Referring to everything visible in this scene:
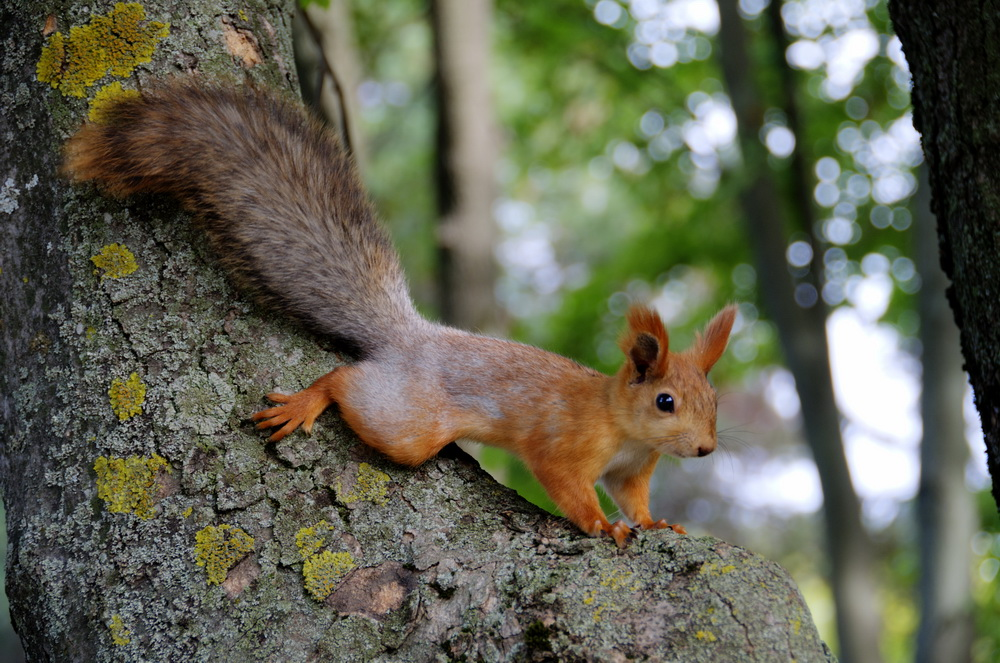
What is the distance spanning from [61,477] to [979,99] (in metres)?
1.89

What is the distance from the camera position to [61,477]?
1.64 m

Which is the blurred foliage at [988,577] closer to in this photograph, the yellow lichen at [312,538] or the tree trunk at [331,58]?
the tree trunk at [331,58]

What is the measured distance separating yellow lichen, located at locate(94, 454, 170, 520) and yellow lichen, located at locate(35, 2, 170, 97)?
0.80 meters

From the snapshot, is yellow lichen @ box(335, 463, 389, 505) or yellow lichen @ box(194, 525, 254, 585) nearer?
yellow lichen @ box(194, 525, 254, 585)

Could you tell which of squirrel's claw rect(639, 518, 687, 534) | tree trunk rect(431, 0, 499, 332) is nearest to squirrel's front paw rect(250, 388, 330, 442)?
squirrel's claw rect(639, 518, 687, 534)

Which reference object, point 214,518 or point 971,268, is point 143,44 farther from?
point 971,268

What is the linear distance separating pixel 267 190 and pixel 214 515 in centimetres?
78

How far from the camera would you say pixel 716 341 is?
230 cm

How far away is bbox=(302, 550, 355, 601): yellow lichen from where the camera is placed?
1.58m

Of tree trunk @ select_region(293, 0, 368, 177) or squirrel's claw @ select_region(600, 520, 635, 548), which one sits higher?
tree trunk @ select_region(293, 0, 368, 177)

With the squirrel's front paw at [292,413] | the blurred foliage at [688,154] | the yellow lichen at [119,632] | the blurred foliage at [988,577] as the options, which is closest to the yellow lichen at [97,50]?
the squirrel's front paw at [292,413]

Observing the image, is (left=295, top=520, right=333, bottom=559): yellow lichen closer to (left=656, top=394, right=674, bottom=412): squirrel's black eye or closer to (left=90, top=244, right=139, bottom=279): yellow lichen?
(left=90, top=244, right=139, bottom=279): yellow lichen

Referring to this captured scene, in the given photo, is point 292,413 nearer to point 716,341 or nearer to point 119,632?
point 119,632

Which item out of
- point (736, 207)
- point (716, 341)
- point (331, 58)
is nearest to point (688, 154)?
point (736, 207)
